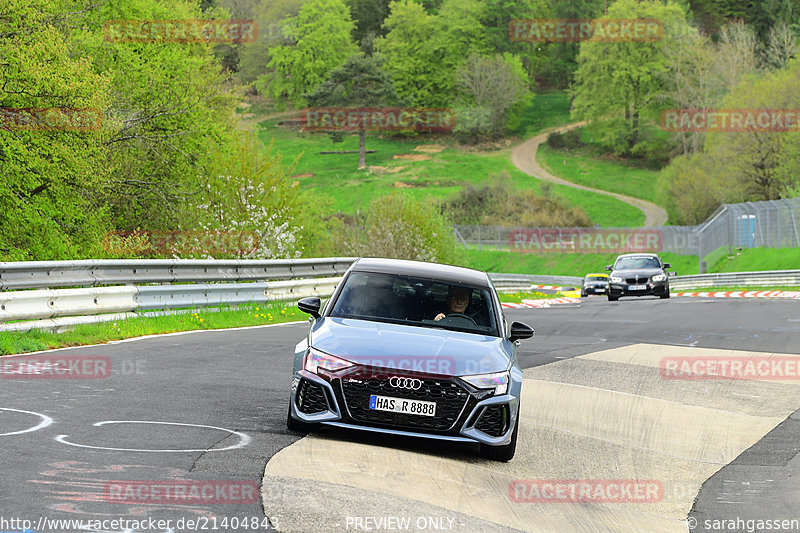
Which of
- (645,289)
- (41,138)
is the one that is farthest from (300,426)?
(645,289)

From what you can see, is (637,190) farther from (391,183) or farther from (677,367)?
(677,367)

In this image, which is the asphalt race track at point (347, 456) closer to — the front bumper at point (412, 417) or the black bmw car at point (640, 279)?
the front bumper at point (412, 417)

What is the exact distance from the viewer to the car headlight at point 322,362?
25.8 feet

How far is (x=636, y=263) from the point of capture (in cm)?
3644

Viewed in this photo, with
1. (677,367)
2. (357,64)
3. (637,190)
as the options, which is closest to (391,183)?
(357,64)

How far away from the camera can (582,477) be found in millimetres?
7969

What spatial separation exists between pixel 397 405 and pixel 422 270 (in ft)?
6.91

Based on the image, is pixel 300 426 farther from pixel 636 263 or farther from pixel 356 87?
pixel 356 87

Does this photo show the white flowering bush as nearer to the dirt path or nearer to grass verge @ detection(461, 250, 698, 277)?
grass verge @ detection(461, 250, 698, 277)

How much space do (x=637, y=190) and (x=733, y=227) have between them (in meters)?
53.8

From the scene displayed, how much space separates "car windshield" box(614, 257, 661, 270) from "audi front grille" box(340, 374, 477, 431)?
2942 cm

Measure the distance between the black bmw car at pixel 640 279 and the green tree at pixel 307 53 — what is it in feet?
363

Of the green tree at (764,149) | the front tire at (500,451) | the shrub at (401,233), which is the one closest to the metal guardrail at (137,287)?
the front tire at (500,451)

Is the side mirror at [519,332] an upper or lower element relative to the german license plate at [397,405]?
upper
